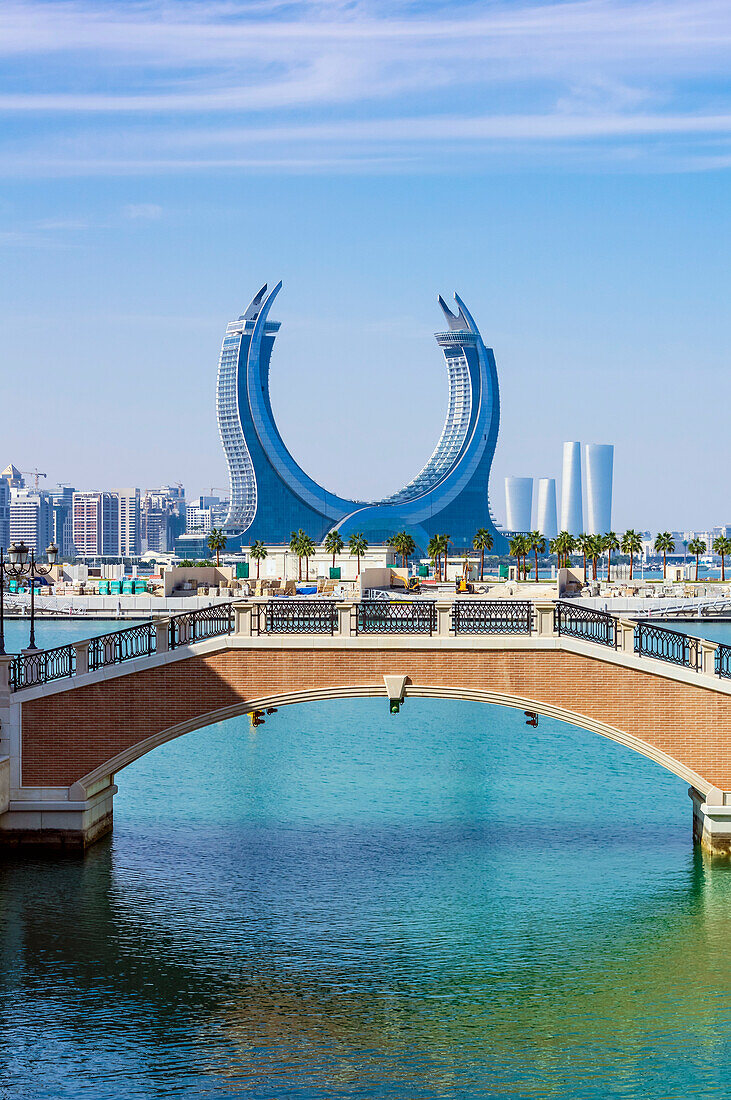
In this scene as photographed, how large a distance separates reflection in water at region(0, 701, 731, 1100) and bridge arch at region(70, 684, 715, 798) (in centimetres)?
194

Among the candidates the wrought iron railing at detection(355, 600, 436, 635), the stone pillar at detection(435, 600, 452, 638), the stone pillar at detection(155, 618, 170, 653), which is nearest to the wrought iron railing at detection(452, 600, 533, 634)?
the stone pillar at detection(435, 600, 452, 638)

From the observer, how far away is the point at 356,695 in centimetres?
2697

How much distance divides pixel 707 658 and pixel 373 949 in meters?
9.05

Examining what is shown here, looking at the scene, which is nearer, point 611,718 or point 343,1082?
point 343,1082

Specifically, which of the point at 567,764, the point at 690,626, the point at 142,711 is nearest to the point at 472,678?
the point at 142,711

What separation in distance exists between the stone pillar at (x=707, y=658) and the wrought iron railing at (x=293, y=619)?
7492 mm

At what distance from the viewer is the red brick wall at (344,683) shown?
26.2 m

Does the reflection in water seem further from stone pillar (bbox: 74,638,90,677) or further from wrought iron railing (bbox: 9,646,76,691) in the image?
stone pillar (bbox: 74,638,90,677)

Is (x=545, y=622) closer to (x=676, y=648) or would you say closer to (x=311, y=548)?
(x=676, y=648)

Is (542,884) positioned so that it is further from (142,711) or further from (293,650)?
(142,711)

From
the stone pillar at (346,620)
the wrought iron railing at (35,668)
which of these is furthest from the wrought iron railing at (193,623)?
the stone pillar at (346,620)

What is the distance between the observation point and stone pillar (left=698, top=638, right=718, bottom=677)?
2616 centimetres

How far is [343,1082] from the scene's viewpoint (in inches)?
675

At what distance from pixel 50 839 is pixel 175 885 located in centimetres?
295
